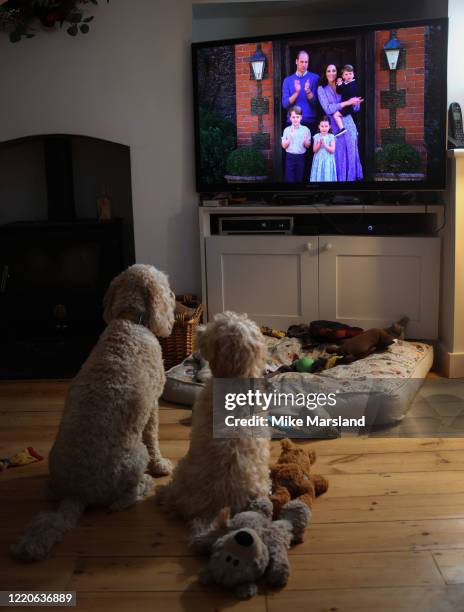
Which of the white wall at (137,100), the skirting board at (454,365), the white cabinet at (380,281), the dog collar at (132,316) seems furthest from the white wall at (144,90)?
the dog collar at (132,316)

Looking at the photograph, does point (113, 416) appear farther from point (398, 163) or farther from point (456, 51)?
point (456, 51)

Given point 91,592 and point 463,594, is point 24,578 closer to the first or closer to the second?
point 91,592

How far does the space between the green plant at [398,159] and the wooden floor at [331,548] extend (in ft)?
5.66

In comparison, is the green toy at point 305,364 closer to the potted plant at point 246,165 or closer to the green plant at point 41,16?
the potted plant at point 246,165

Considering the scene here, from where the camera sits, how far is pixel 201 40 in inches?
182

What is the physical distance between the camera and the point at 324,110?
4113mm

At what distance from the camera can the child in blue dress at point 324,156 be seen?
Result: 13.6ft

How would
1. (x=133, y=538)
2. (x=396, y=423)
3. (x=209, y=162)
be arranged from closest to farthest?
1. (x=133, y=538)
2. (x=396, y=423)
3. (x=209, y=162)

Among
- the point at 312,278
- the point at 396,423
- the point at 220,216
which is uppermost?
the point at 220,216

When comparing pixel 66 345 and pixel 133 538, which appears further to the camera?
pixel 66 345

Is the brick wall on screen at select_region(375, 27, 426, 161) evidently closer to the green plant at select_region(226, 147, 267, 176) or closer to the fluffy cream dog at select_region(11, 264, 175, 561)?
the green plant at select_region(226, 147, 267, 176)

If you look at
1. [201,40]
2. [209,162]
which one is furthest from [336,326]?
[201,40]

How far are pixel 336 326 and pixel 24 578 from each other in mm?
2536

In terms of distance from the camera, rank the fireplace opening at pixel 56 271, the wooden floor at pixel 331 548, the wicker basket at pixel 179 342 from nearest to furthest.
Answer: the wooden floor at pixel 331 548 < the wicker basket at pixel 179 342 < the fireplace opening at pixel 56 271
